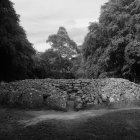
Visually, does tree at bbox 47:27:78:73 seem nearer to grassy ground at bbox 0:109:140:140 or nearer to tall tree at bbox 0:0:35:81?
tall tree at bbox 0:0:35:81

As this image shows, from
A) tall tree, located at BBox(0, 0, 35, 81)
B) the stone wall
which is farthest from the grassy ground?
tall tree, located at BBox(0, 0, 35, 81)

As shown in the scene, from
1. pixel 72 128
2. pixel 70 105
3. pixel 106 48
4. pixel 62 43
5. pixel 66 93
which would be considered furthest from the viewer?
pixel 62 43

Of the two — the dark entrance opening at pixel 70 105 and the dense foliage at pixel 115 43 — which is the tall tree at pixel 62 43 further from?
the dark entrance opening at pixel 70 105

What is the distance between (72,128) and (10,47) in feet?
32.2

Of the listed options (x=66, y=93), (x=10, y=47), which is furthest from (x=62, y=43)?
(x=66, y=93)

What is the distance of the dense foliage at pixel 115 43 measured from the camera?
24.4 metres

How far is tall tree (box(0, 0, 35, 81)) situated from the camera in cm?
1734

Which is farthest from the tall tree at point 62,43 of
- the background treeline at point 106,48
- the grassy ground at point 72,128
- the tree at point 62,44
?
the grassy ground at point 72,128

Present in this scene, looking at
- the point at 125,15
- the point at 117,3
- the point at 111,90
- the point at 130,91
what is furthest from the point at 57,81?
the point at 117,3

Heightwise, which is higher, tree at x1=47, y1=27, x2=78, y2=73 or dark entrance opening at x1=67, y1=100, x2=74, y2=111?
tree at x1=47, y1=27, x2=78, y2=73

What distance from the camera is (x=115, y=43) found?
24.6 m

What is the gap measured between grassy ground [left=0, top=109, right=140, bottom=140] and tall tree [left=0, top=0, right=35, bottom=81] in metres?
7.45

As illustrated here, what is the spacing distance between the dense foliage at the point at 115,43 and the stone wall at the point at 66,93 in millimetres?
7431

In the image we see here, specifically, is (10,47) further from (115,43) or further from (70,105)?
(115,43)
